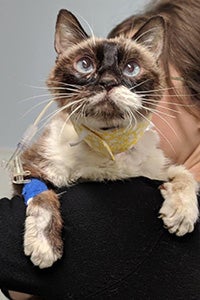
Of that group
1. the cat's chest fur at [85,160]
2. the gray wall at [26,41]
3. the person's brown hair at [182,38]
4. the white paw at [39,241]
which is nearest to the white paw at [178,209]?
the cat's chest fur at [85,160]

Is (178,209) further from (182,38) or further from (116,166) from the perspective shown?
(182,38)

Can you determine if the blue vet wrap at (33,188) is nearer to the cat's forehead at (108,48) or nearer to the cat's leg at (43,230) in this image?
the cat's leg at (43,230)

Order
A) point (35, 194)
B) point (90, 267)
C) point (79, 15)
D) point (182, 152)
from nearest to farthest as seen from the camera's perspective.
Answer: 1. point (90, 267)
2. point (35, 194)
3. point (182, 152)
4. point (79, 15)

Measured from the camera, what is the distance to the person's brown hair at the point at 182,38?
1244 millimetres

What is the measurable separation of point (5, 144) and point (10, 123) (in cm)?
9

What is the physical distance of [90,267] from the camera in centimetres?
81

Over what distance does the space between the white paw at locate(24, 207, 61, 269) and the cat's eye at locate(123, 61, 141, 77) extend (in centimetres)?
31

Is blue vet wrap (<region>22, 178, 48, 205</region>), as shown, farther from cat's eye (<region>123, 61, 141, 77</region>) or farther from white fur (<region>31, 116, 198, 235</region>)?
cat's eye (<region>123, 61, 141, 77</region>)

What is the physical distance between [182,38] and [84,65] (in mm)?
502

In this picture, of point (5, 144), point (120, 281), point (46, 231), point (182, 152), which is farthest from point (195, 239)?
point (5, 144)

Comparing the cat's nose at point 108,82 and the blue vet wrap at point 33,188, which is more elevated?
the cat's nose at point 108,82

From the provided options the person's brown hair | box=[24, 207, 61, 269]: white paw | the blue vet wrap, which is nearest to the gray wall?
the person's brown hair

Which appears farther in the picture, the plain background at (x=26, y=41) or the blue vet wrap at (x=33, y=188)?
the plain background at (x=26, y=41)

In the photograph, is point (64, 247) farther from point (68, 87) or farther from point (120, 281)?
point (68, 87)
